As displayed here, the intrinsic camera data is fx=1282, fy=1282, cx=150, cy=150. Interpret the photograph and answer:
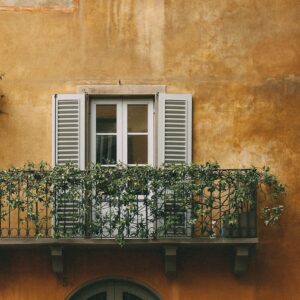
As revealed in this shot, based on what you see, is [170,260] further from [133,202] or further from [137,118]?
[137,118]

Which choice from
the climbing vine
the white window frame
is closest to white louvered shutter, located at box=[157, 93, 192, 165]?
the white window frame

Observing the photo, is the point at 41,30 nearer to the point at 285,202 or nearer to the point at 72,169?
the point at 72,169

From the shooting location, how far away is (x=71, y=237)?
739 inches

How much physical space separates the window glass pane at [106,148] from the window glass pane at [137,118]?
33 centimetres

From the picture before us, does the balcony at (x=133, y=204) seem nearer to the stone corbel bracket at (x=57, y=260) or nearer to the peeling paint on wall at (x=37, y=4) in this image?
the stone corbel bracket at (x=57, y=260)

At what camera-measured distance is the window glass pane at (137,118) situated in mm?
19672

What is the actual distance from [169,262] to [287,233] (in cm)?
187

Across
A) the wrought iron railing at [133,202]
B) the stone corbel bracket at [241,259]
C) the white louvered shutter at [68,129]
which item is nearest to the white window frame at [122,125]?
the white louvered shutter at [68,129]

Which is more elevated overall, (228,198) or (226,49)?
(226,49)

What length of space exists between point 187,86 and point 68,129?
6.34ft

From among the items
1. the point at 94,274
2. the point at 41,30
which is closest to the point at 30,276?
the point at 94,274

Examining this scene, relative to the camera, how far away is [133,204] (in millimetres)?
18547

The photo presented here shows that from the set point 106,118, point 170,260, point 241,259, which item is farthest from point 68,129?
point 241,259

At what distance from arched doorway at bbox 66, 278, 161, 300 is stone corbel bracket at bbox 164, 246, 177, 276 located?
464mm
